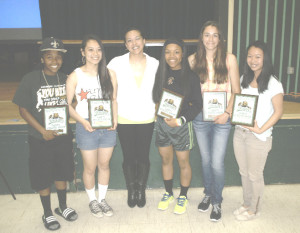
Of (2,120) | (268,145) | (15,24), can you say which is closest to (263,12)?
(268,145)

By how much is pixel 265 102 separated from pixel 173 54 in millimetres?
717

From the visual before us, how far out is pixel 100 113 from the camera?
2084 millimetres

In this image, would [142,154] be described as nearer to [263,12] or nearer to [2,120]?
[2,120]

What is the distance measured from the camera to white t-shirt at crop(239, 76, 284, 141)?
6.42ft

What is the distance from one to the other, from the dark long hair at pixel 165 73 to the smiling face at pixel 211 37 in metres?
0.16

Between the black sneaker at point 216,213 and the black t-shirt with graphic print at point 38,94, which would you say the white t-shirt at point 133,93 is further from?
the black sneaker at point 216,213

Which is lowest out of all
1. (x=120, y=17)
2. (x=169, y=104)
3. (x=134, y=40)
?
(x=169, y=104)

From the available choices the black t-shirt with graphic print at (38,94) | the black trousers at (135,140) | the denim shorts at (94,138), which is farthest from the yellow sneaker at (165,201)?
the black t-shirt with graphic print at (38,94)

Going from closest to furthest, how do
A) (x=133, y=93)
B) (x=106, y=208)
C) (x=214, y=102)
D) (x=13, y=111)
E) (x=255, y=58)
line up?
(x=255, y=58) → (x=214, y=102) → (x=133, y=93) → (x=106, y=208) → (x=13, y=111)

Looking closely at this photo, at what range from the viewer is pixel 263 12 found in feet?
10.9

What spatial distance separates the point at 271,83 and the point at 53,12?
5.36 m

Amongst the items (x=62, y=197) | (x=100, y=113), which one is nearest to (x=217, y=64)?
(x=100, y=113)

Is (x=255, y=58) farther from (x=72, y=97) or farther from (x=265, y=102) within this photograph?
(x=72, y=97)

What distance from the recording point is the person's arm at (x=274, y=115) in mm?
1953
